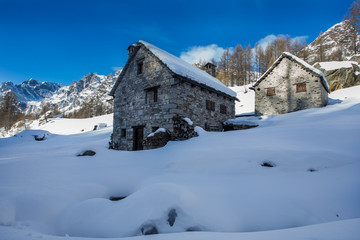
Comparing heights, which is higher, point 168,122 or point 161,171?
point 168,122

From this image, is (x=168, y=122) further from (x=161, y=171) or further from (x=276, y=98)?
(x=276, y=98)

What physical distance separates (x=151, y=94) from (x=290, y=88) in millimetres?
14450

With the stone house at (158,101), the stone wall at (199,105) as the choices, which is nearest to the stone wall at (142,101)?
the stone house at (158,101)

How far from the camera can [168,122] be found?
10602 millimetres

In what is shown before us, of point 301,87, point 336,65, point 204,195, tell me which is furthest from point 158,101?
point 336,65

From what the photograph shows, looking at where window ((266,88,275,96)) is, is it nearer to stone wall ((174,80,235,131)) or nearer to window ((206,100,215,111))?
stone wall ((174,80,235,131))

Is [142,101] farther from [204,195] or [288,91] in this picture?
[288,91]

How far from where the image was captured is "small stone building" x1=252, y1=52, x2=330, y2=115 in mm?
16344

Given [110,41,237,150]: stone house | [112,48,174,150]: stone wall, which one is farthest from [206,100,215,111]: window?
[112,48,174,150]: stone wall

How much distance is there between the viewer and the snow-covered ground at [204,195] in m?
2.58

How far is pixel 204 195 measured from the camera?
3.44 m

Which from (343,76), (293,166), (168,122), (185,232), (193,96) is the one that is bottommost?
(185,232)

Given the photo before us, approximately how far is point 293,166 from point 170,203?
344 centimetres

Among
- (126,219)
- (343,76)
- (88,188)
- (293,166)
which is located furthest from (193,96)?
(343,76)
